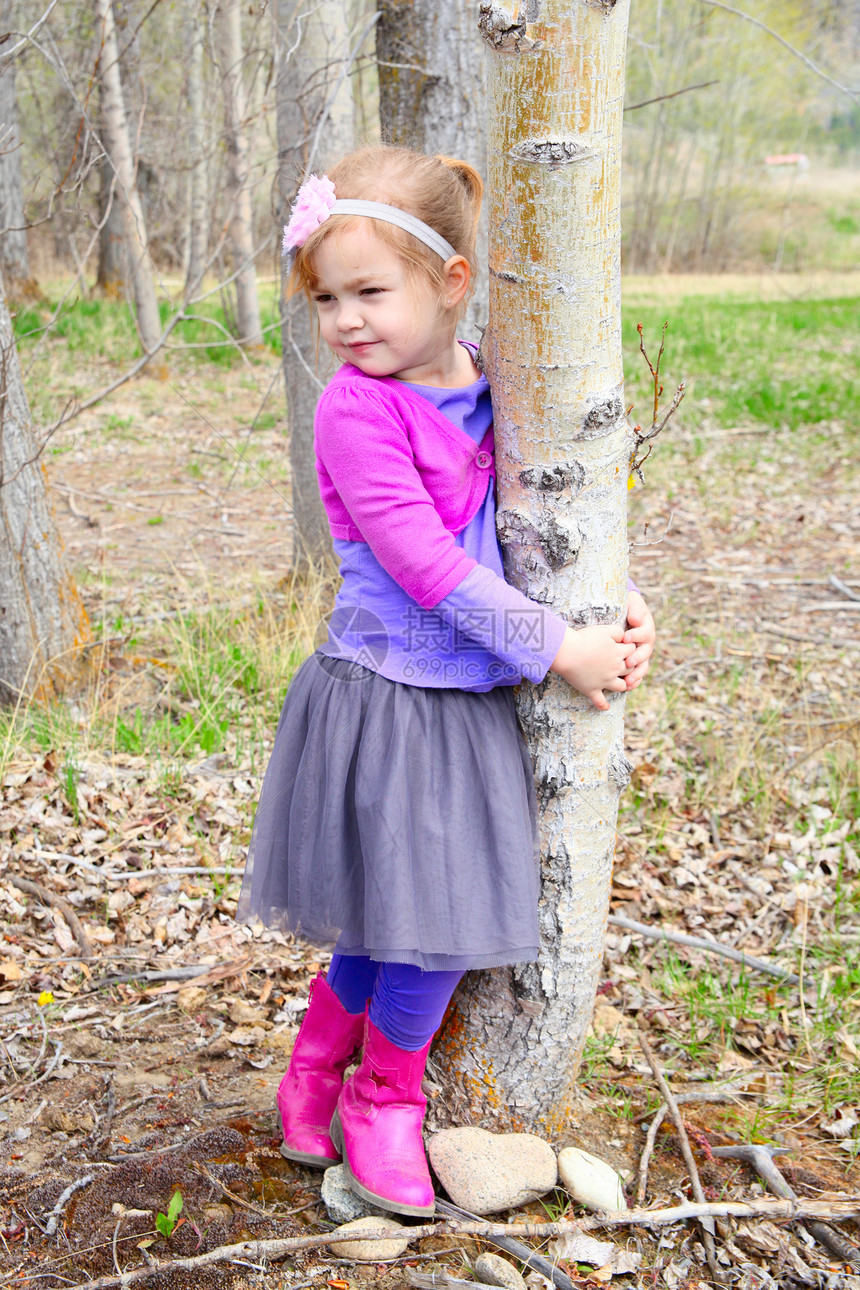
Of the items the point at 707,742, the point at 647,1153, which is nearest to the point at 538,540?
the point at 647,1153

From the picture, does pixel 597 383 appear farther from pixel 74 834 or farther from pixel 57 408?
pixel 57 408

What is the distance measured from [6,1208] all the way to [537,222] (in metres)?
1.90

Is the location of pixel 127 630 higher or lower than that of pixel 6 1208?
higher

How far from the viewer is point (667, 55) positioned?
66.3ft

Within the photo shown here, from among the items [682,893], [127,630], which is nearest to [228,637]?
[127,630]

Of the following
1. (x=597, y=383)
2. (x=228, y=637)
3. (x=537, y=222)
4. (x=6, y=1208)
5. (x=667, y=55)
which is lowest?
(x=6, y=1208)

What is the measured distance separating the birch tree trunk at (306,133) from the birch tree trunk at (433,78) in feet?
0.63

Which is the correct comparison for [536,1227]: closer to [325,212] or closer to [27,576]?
[325,212]

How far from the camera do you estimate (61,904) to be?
2646mm

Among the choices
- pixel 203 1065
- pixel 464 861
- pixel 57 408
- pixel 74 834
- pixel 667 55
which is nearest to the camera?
pixel 464 861

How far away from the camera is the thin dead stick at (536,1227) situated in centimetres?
152

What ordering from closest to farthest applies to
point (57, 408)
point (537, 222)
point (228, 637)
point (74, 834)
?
1. point (537, 222)
2. point (74, 834)
3. point (228, 637)
4. point (57, 408)

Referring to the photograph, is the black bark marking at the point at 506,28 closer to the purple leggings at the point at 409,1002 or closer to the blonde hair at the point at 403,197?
the blonde hair at the point at 403,197

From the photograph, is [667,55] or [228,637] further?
[667,55]
